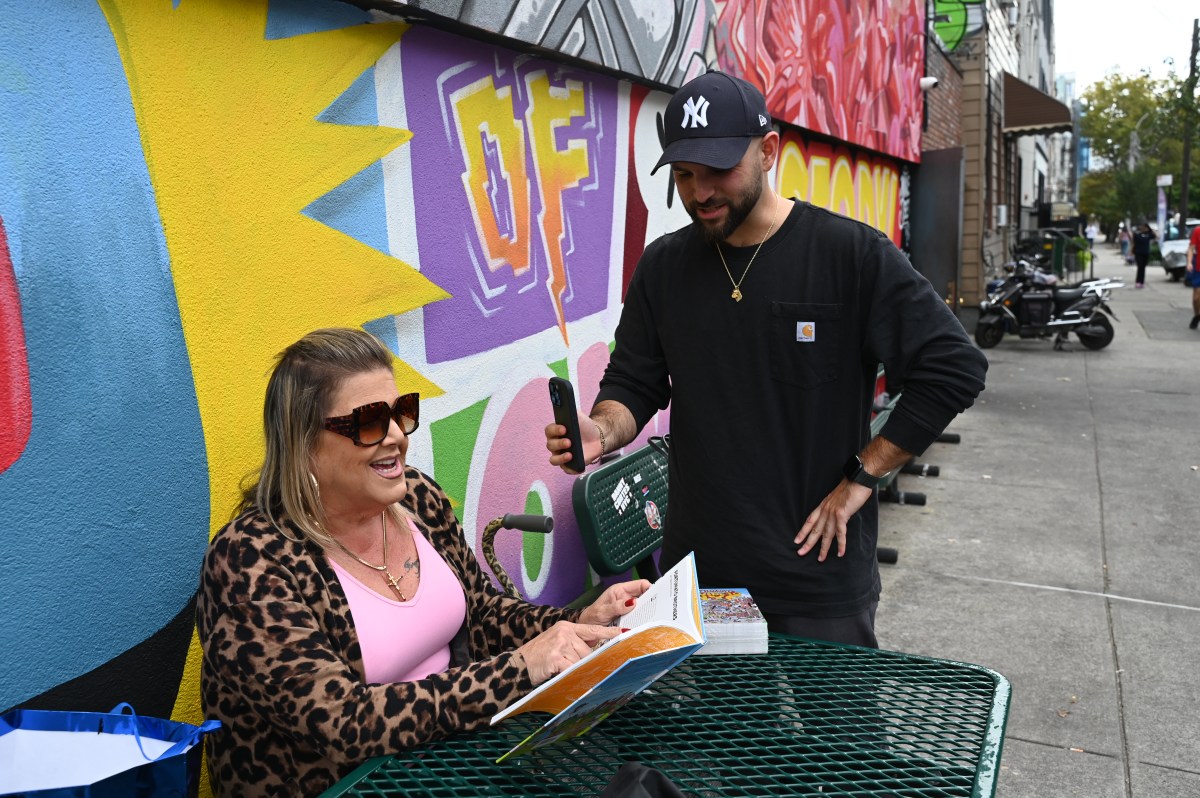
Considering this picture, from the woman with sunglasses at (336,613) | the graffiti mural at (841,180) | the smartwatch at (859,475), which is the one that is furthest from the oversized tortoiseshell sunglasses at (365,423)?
the graffiti mural at (841,180)

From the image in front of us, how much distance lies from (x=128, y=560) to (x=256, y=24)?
1330 mm

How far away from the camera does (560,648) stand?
1.92 metres

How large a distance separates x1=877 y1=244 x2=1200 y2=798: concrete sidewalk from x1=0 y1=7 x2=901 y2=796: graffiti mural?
82.2 inches

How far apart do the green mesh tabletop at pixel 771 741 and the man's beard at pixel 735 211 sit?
3.42 feet

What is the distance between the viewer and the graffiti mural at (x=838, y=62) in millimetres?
6168

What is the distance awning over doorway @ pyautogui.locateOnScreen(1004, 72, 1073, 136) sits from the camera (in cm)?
2039

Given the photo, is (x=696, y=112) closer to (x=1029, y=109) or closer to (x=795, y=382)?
(x=795, y=382)

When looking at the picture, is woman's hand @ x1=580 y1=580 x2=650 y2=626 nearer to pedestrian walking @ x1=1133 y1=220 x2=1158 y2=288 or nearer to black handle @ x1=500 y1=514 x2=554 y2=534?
black handle @ x1=500 y1=514 x2=554 y2=534

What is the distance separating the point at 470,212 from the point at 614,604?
170cm

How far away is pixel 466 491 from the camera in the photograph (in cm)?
343

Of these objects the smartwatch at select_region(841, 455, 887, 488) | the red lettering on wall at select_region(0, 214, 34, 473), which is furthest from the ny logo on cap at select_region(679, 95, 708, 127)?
the red lettering on wall at select_region(0, 214, 34, 473)

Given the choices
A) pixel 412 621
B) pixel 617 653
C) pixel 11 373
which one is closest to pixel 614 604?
pixel 412 621

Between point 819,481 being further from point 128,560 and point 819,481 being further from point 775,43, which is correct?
point 775,43

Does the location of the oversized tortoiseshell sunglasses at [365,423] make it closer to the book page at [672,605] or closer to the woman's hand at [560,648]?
the woman's hand at [560,648]
